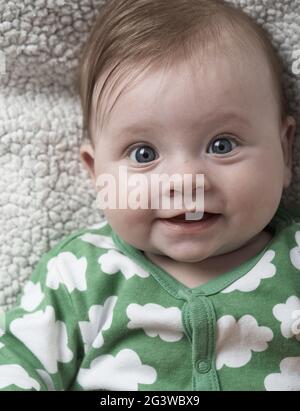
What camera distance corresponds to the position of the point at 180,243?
1.15m

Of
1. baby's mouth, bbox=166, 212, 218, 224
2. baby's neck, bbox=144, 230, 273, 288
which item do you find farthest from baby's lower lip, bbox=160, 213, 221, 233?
baby's neck, bbox=144, 230, 273, 288

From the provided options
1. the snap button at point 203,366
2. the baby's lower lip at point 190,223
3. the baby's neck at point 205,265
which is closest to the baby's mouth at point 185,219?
the baby's lower lip at point 190,223

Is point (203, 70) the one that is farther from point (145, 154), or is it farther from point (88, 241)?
point (88, 241)

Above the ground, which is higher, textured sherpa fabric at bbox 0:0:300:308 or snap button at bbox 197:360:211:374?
textured sherpa fabric at bbox 0:0:300:308

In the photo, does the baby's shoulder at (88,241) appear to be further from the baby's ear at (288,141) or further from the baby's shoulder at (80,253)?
the baby's ear at (288,141)

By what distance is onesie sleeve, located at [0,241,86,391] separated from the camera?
1182mm

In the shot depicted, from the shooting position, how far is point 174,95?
1.11 meters

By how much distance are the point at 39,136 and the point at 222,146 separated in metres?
0.39

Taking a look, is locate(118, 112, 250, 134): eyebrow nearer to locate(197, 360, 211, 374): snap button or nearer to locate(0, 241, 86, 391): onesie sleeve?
locate(0, 241, 86, 391): onesie sleeve

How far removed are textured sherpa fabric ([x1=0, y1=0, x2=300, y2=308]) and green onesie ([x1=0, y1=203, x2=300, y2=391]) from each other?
0.11 m

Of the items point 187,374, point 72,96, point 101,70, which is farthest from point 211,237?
point 72,96
